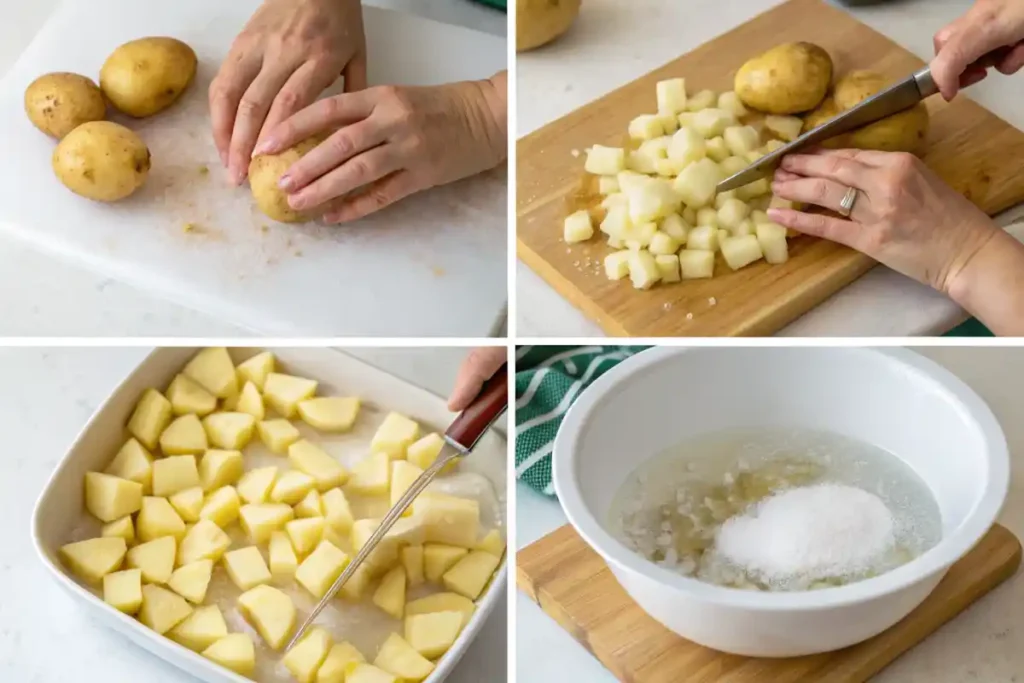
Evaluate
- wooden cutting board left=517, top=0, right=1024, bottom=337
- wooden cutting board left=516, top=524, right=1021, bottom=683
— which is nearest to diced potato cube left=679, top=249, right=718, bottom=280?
wooden cutting board left=517, top=0, right=1024, bottom=337

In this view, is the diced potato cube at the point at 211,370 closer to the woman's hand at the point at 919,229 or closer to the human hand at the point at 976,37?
the woman's hand at the point at 919,229

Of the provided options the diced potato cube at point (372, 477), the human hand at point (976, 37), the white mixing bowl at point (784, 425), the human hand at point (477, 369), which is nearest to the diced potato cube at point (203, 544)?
the diced potato cube at point (372, 477)

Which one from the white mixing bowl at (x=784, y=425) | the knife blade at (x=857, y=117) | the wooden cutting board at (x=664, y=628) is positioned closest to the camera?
the white mixing bowl at (x=784, y=425)

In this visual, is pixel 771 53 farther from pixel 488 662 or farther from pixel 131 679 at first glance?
pixel 131 679

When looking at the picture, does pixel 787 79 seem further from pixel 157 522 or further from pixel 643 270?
pixel 157 522

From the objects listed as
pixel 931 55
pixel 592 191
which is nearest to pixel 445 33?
pixel 592 191

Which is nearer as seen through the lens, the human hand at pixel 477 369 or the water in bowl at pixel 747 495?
the water in bowl at pixel 747 495
